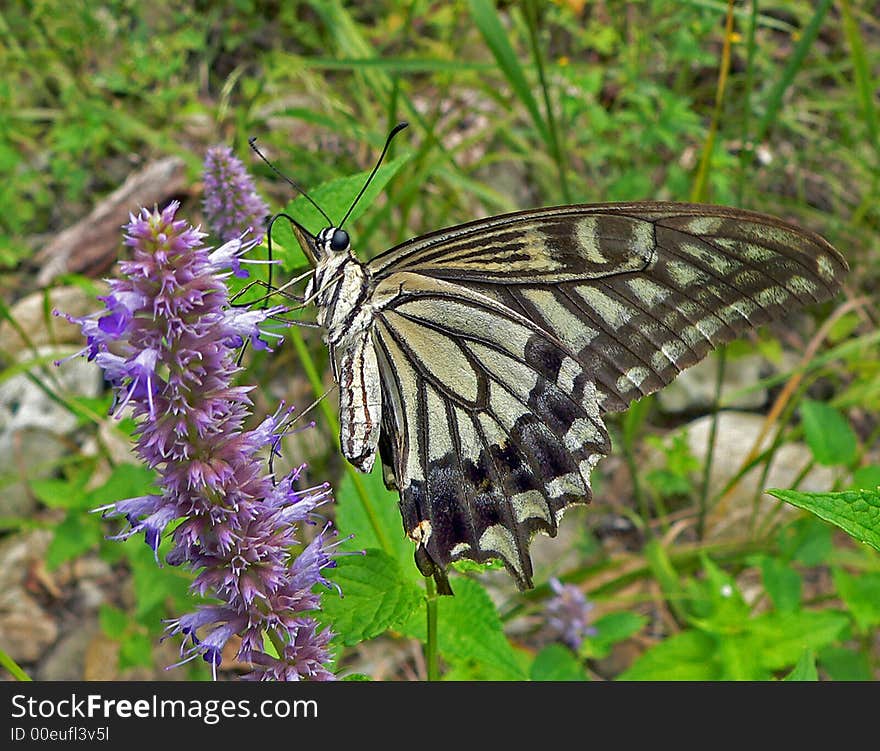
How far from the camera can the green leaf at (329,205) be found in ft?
6.73

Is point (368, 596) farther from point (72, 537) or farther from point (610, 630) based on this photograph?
point (72, 537)

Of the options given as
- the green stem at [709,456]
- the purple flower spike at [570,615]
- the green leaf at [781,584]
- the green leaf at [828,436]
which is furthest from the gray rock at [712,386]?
the purple flower spike at [570,615]

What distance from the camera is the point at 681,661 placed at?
2.98m

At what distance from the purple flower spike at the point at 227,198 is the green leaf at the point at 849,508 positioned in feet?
4.94

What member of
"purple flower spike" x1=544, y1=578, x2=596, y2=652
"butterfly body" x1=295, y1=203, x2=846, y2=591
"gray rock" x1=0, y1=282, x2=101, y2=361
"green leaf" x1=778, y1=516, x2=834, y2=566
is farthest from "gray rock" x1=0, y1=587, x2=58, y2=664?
"green leaf" x1=778, y1=516, x2=834, y2=566

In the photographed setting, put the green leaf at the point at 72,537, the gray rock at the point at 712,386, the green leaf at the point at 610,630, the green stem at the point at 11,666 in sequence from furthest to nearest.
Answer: the gray rock at the point at 712,386 < the green leaf at the point at 72,537 < the green leaf at the point at 610,630 < the green stem at the point at 11,666

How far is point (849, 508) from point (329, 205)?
1.38 metres

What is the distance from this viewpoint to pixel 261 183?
4.80m

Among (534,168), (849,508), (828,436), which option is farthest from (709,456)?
(849,508)

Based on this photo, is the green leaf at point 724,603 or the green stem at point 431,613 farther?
the green leaf at point 724,603

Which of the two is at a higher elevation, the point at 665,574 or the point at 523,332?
the point at 523,332

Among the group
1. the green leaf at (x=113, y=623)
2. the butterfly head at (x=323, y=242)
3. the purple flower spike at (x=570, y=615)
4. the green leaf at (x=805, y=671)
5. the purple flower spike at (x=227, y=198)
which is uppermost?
the purple flower spike at (x=227, y=198)

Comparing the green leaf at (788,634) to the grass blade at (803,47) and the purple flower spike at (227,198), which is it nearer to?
the grass blade at (803,47)
